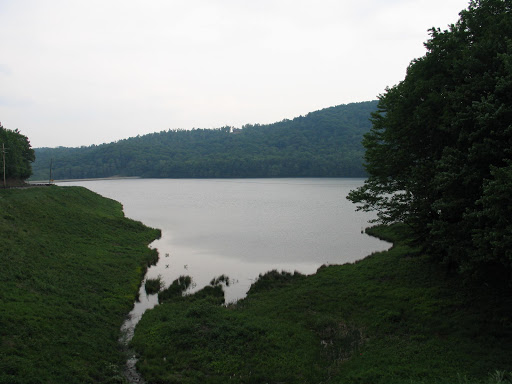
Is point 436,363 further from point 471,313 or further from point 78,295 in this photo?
point 78,295

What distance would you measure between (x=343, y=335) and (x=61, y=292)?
55.6ft

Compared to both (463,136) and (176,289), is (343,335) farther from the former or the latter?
(176,289)

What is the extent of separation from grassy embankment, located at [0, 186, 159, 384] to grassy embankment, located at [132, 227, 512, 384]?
2.22 meters

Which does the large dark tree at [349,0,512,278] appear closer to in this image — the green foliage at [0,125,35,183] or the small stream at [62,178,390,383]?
the small stream at [62,178,390,383]

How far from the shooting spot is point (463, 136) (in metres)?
15.4

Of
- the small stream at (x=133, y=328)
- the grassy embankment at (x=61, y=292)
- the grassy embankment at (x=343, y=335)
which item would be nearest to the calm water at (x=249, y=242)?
the small stream at (x=133, y=328)

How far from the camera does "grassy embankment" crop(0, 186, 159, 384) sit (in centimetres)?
1485

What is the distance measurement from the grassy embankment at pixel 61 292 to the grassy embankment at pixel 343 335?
7.30 feet

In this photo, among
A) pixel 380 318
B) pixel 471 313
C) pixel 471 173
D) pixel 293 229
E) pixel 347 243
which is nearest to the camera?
pixel 471 173

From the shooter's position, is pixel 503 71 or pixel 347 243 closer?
pixel 503 71

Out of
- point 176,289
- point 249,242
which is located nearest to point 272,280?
point 176,289

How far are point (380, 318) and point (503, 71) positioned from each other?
12.8 meters

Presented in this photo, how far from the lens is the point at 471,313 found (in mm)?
18000

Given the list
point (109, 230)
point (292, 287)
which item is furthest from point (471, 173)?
point (109, 230)
